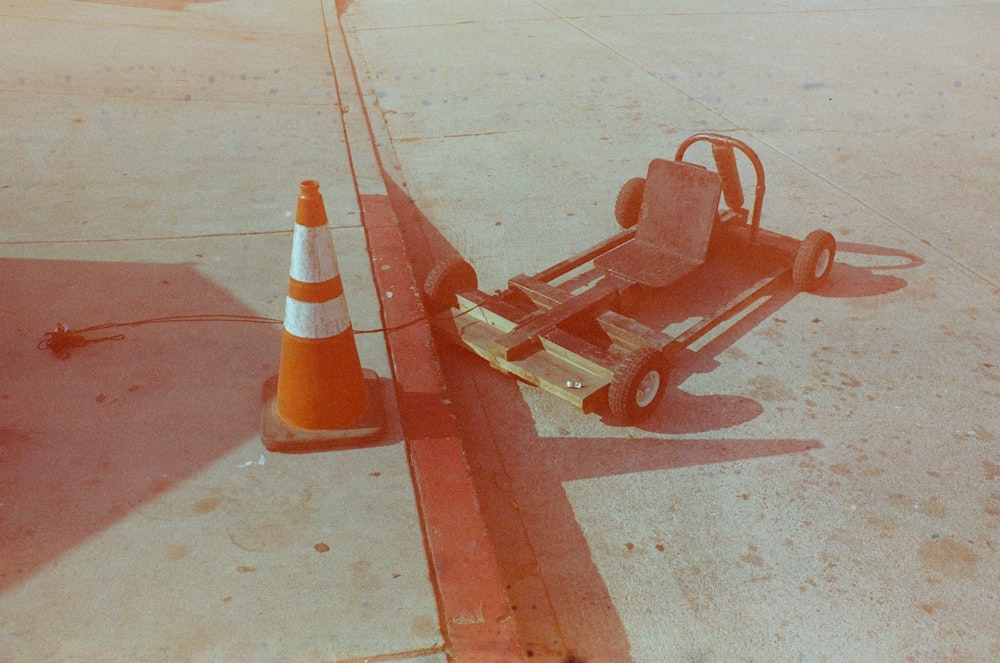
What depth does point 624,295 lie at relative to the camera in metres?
3.80

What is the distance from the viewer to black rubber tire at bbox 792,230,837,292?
4016 mm

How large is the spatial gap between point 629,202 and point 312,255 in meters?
2.34

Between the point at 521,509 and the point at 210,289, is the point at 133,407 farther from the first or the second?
the point at 521,509

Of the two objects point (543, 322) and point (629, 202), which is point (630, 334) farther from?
point (629, 202)

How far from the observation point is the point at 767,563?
2.62m

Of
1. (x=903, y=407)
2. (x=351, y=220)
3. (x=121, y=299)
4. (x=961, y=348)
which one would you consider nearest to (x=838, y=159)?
(x=961, y=348)

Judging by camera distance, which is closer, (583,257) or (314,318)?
(314,318)

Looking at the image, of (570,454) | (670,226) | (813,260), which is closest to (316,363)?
(570,454)

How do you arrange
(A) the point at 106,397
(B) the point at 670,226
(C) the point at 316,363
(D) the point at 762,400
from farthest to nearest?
(B) the point at 670,226, (D) the point at 762,400, (A) the point at 106,397, (C) the point at 316,363

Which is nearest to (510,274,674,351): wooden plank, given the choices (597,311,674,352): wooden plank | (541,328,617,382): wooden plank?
(597,311,674,352): wooden plank

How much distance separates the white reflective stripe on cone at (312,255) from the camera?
2.62 meters

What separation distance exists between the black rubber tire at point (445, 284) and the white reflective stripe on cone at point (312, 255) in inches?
38.6

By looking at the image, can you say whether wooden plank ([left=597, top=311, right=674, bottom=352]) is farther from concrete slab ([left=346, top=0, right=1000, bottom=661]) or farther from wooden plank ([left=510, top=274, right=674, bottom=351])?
concrete slab ([left=346, top=0, right=1000, bottom=661])

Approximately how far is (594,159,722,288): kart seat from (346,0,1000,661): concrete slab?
216mm
